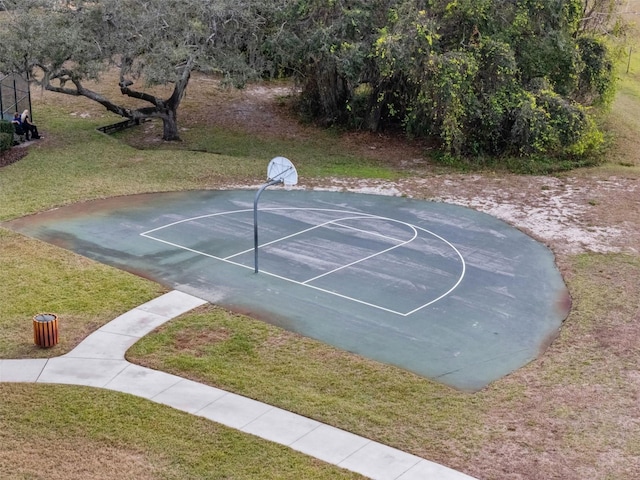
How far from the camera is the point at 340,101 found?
31625 millimetres

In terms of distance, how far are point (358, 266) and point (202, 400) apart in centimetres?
681

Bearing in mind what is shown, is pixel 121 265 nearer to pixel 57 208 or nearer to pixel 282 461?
pixel 57 208

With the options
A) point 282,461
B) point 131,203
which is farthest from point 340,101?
point 282,461

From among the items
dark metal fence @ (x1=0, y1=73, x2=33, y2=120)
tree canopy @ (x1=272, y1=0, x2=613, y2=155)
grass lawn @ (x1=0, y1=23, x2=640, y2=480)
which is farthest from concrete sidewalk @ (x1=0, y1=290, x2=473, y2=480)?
dark metal fence @ (x1=0, y1=73, x2=33, y2=120)

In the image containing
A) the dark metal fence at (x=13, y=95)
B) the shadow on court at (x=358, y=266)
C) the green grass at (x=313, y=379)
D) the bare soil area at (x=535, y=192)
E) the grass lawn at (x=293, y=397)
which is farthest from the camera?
the dark metal fence at (x=13, y=95)

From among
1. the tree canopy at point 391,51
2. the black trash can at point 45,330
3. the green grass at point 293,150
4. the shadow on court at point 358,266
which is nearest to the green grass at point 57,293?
the black trash can at point 45,330

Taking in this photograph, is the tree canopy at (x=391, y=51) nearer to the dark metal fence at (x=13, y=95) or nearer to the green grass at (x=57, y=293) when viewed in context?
the dark metal fence at (x=13, y=95)

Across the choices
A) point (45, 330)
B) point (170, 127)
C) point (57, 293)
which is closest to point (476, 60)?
point (170, 127)

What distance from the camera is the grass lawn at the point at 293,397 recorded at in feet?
35.9

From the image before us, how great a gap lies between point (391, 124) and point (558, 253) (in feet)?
42.3

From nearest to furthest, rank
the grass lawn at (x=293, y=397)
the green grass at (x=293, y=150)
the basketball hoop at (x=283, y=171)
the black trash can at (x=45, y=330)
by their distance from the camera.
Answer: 1. the grass lawn at (x=293, y=397)
2. the black trash can at (x=45, y=330)
3. the basketball hoop at (x=283, y=171)
4. the green grass at (x=293, y=150)

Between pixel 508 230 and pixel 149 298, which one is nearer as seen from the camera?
pixel 149 298

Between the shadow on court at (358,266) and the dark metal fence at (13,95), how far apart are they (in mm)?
9686

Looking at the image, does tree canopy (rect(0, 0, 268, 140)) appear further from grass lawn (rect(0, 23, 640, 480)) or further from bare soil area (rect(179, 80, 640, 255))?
grass lawn (rect(0, 23, 640, 480))
